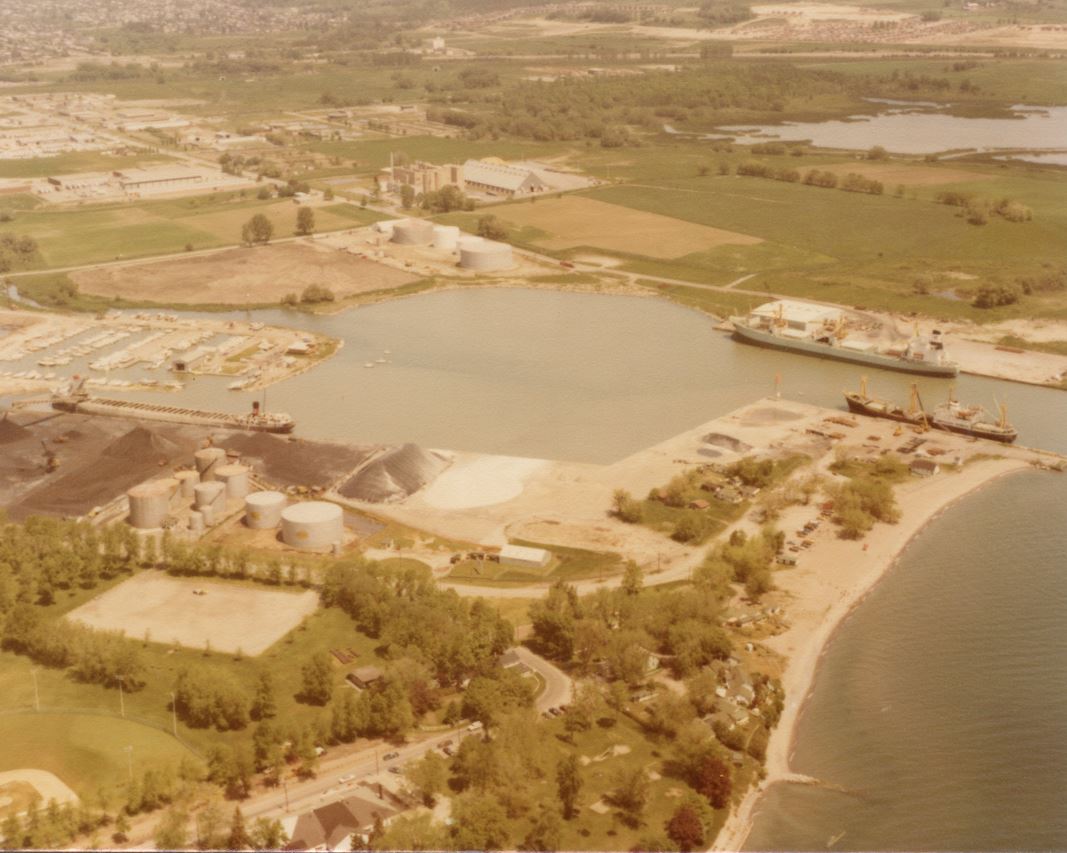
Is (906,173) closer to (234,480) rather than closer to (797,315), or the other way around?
(797,315)

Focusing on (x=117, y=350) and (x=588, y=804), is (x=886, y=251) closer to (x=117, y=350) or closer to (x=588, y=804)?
(x=117, y=350)

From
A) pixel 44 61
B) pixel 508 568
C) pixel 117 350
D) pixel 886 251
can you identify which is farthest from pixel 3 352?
pixel 44 61

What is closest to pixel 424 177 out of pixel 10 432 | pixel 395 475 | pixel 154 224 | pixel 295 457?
pixel 154 224

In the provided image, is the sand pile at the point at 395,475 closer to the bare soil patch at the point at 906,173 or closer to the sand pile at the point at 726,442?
the sand pile at the point at 726,442

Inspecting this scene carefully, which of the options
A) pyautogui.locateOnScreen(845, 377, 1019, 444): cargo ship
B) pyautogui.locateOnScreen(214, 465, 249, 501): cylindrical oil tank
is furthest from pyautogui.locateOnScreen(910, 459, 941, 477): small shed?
pyautogui.locateOnScreen(214, 465, 249, 501): cylindrical oil tank

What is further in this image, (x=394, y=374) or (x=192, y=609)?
(x=394, y=374)

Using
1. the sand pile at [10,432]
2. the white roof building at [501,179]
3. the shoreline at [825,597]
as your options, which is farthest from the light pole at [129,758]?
the white roof building at [501,179]
